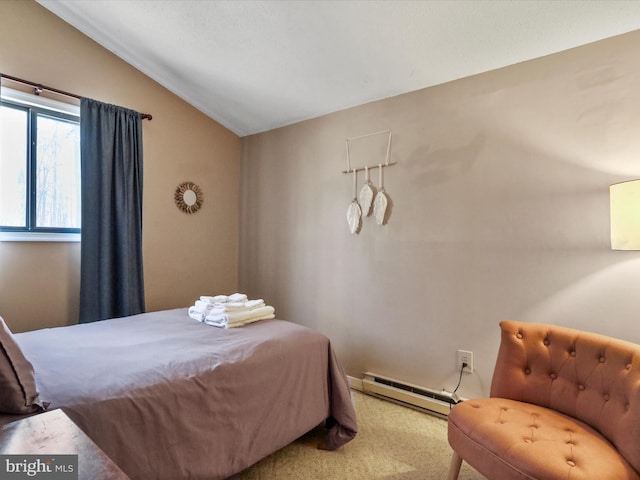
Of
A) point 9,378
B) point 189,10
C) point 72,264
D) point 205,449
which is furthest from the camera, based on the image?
point 72,264

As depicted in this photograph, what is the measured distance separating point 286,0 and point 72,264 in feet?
7.65

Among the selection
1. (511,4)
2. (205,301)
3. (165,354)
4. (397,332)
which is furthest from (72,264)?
(511,4)

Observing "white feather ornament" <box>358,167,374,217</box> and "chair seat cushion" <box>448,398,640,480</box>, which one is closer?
"chair seat cushion" <box>448,398,640,480</box>

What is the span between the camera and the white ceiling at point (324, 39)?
181cm

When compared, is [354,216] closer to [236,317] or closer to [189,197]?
[236,317]

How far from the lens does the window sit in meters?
2.35

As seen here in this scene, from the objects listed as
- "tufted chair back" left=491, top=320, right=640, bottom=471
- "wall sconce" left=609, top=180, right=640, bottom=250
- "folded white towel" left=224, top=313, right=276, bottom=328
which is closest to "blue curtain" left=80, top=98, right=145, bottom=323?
"folded white towel" left=224, top=313, right=276, bottom=328

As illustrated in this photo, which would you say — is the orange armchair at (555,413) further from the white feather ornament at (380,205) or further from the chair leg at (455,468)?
the white feather ornament at (380,205)

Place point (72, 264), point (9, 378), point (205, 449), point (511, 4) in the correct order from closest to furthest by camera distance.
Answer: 1. point (9, 378)
2. point (205, 449)
3. point (511, 4)
4. point (72, 264)

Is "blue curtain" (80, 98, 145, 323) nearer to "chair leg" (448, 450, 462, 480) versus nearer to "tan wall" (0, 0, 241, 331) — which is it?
"tan wall" (0, 0, 241, 331)

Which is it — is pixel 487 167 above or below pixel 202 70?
below

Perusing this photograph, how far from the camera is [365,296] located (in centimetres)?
276

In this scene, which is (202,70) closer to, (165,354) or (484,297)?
(165,354)

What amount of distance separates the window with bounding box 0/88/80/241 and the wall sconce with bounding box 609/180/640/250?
3.28m
